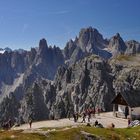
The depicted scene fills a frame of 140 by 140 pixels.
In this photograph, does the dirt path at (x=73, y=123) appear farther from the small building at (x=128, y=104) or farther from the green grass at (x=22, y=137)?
the green grass at (x=22, y=137)

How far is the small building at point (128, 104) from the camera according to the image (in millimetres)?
80750

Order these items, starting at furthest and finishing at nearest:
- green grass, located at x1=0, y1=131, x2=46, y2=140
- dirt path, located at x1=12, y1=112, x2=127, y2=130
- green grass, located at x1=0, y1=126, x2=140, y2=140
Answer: dirt path, located at x1=12, y1=112, x2=127, y2=130
green grass, located at x1=0, y1=126, x2=140, y2=140
green grass, located at x1=0, y1=131, x2=46, y2=140

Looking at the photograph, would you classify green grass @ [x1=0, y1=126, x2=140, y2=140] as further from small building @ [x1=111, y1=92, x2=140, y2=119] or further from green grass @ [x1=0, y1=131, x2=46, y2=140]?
small building @ [x1=111, y1=92, x2=140, y2=119]

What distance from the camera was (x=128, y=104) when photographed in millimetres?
82500

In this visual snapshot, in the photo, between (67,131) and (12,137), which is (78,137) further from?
(12,137)

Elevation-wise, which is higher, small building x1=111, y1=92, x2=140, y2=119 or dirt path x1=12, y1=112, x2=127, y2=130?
small building x1=111, y1=92, x2=140, y2=119

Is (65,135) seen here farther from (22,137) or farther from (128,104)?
(128,104)

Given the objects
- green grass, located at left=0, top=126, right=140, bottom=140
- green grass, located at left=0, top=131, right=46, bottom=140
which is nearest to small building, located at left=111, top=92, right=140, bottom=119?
green grass, located at left=0, top=126, right=140, bottom=140

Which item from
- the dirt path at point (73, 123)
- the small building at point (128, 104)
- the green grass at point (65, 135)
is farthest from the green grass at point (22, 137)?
the small building at point (128, 104)

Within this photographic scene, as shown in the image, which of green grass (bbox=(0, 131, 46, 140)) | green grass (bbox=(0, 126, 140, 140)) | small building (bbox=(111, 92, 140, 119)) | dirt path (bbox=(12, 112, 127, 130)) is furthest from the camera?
small building (bbox=(111, 92, 140, 119))

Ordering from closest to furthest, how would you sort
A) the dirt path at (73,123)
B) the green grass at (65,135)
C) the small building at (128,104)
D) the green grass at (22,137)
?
the green grass at (22,137)
the green grass at (65,135)
the dirt path at (73,123)
the small building at (128,104)

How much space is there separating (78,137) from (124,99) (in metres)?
44.9

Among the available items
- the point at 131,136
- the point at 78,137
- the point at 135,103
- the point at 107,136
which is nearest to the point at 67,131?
the point at 78,137

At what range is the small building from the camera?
80.8 meters
